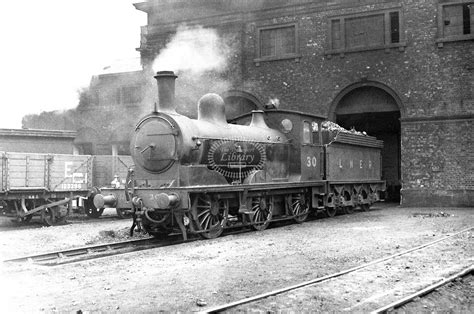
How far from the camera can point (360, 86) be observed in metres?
19.4

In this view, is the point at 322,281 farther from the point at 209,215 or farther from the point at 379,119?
the point at 379,119

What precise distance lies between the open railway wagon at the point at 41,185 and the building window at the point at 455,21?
1230cm

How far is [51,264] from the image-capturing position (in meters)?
7.75

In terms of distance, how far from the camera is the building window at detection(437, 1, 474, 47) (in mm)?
17734

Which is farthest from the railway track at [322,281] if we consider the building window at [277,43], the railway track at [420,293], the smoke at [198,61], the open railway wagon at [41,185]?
the smoke at [198,61]

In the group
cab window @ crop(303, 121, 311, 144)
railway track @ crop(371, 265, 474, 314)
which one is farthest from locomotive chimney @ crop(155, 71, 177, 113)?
railway track @ crop(371, 265, 474, 314)

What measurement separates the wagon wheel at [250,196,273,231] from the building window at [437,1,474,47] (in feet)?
31.7

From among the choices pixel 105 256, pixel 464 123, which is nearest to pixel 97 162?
pixel 105 256

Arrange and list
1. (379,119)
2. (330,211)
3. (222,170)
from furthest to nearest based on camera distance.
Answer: (379,119) → (330,211) → (222,170)

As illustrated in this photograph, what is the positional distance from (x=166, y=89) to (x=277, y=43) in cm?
1107

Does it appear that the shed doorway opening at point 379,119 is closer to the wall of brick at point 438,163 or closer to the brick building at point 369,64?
the brick building at point 369,64

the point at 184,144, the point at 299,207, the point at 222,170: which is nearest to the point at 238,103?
the point at 299,207

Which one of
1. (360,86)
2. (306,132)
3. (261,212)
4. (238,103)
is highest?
(360,86)

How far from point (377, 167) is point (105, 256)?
11.9m
